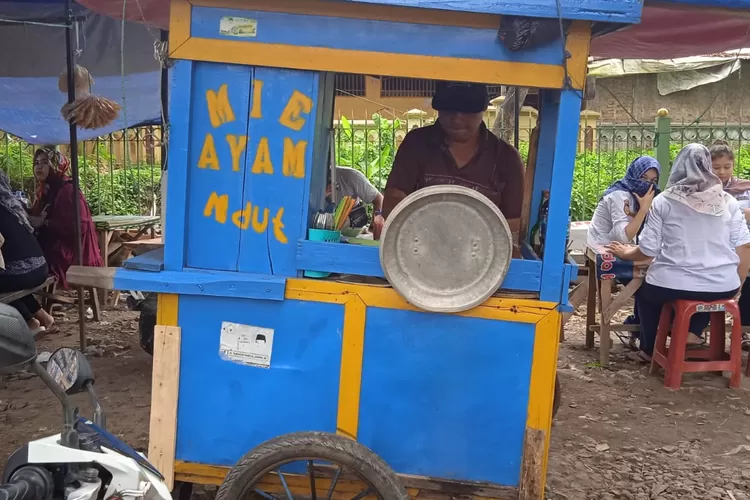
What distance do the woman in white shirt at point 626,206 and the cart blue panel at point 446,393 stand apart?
3398 mm

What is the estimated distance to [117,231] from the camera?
7648 mm

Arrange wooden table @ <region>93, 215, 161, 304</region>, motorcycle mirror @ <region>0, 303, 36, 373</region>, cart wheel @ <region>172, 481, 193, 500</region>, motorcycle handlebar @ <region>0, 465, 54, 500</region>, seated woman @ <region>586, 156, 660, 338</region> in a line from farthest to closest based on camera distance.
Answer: wooden table @ <region>93, 215, 161, 304</region>
seated woman @ <region>586, 156, 660, 338</region>
cart wheel @ <region>172, 481, 193, 500</region>
motorcycle handlebar @ <region>0, 465, 54, 500</region>
motorcycle mirror @ <region>0, 303, 36, 373</region>

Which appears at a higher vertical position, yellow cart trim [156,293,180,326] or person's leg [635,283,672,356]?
yellow cart trim [156,293,180,326]

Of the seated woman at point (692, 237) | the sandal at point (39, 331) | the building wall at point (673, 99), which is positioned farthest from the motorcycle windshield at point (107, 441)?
the building wall at point (673, 99)

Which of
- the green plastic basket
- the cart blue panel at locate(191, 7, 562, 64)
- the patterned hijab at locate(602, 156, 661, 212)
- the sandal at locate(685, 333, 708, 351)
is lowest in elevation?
the sandal at locate(685, 333, 708, 351)

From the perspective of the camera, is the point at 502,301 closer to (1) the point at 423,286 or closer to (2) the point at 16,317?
(1) the point at 423,286

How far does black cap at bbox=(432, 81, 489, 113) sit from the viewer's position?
3.14m

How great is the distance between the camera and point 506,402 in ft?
8.29

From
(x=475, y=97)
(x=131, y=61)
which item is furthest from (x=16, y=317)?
(x=131, y=61)

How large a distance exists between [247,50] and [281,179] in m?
0.47

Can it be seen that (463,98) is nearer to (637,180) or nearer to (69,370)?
(69,370)

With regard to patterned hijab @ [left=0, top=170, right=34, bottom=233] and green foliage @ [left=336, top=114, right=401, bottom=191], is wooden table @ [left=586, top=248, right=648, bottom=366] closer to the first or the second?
green foliage @ [left=336, top=114, right=401, bottom=191]

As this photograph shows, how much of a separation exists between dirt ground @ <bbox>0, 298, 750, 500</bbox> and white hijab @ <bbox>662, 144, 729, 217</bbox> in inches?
53.3

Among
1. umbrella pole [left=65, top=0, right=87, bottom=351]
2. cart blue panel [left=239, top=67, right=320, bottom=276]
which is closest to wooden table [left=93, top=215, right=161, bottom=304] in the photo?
umbrella pole [left=65, top=0, right=87, bottom=351]
